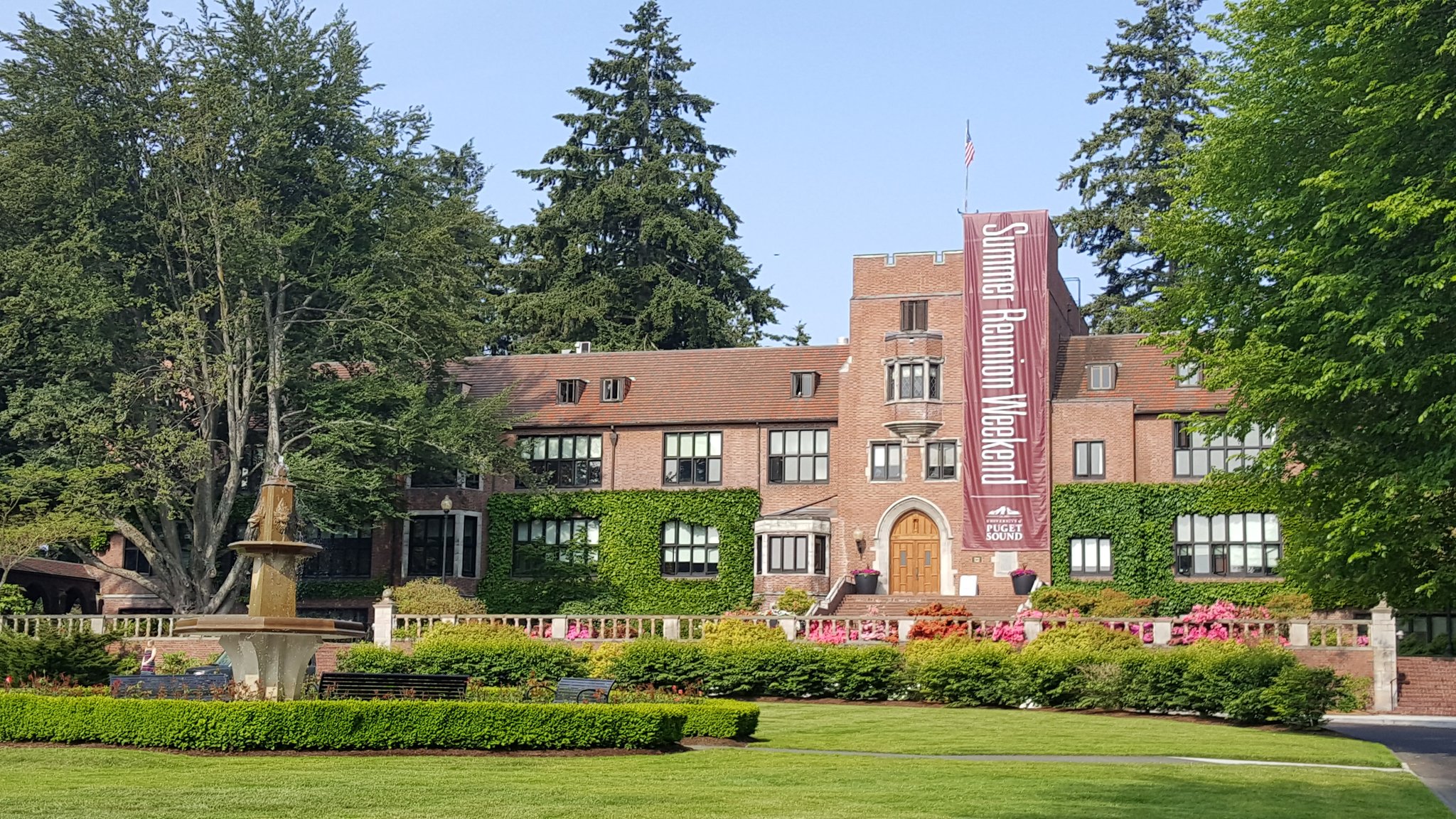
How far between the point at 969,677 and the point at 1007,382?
18.1 m

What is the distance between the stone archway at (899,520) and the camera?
4834 centimetres

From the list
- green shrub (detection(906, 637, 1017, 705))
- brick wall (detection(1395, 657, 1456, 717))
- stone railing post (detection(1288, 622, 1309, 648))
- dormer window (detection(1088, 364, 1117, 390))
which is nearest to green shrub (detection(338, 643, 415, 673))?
green shrub (detection(906, 637, 1017, 705))

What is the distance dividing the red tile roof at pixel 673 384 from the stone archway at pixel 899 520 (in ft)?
12.8

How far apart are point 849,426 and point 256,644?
30034 mm

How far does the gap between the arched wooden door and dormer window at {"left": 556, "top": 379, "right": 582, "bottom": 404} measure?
1233cm

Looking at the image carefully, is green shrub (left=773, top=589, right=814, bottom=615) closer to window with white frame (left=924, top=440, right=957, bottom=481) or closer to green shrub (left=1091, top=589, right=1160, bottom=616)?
window with white frame (left=924, top=440, right=957, bottom=481)

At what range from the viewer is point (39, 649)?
90.4 ft

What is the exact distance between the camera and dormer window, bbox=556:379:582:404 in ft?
180

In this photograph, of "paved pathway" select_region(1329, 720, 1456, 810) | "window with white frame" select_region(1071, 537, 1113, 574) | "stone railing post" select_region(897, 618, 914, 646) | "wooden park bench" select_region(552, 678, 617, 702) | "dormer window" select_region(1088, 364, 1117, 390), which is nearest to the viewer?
"paved pathway" select_region(1329, 720, 1456, 810)

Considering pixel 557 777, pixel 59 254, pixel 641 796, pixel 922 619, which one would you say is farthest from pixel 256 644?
pixel 59 254

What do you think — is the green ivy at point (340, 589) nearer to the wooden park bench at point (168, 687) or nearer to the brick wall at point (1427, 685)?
the wooden park bench at point (168, 687)

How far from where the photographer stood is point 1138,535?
47406mm

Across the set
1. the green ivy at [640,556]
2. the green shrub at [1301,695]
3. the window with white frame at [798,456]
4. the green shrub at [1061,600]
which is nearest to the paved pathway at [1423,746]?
the green shrub at [1301,695]

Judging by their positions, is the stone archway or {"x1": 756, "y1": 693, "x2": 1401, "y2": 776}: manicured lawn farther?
the stone archway
